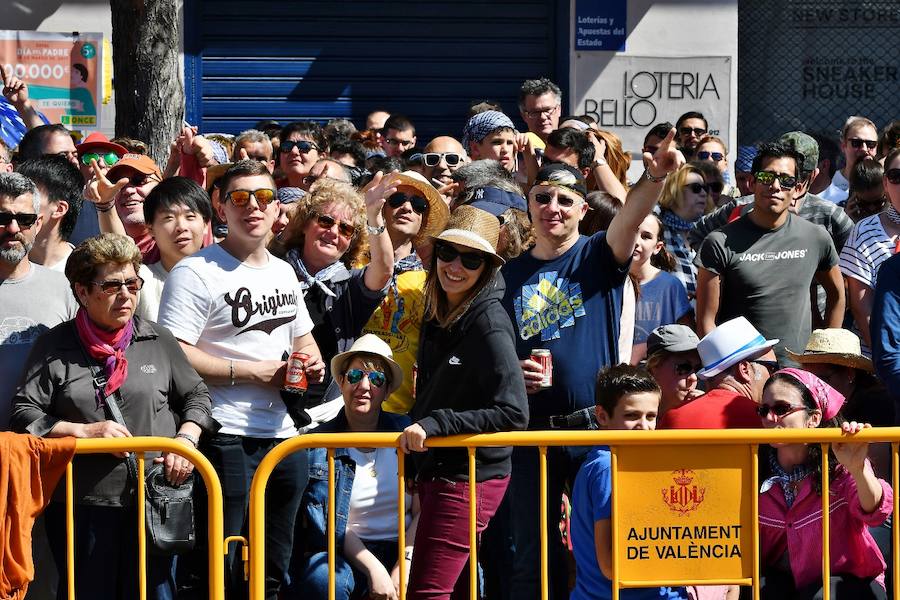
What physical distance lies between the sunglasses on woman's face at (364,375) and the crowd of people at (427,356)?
13 millimetres

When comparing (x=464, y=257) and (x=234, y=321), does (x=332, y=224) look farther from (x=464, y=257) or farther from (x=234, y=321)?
(x=464, y=257)

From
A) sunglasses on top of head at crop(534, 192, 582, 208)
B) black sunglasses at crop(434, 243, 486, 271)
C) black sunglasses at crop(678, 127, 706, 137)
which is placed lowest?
black sunglasses at crop(434, 243, 486, 271)

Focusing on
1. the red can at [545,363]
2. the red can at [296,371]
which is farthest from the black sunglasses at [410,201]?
the red can at [545,363]

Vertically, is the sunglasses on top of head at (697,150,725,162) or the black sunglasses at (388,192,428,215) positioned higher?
the sunglasses on top of head at (697,150,725,162)

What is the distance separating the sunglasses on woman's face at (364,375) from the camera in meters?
5.61

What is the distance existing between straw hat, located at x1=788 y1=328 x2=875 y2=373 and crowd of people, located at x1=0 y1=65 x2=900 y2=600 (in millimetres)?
13

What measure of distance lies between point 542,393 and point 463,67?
9.22 m

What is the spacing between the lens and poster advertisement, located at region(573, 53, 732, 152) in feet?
44.9

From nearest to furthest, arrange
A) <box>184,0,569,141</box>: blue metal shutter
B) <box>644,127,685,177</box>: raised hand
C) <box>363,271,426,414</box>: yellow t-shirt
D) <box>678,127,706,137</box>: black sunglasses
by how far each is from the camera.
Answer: <box>644,127,685,177</box>: raised hand
<box>363,271,426,414</box>: yellow t-shirt
<box>678,127,706,137</box>: black sunglasses
<box>184,0,569,141</box>: blue metal shutter

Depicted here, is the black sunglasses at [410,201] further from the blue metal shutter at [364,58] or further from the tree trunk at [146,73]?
the blue metal shutter at [364,58]

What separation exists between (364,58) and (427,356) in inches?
374

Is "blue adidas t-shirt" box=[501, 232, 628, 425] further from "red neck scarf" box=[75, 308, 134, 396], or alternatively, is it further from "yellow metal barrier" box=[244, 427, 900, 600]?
"red neck scarf" box=[75, 308, 134, 396]

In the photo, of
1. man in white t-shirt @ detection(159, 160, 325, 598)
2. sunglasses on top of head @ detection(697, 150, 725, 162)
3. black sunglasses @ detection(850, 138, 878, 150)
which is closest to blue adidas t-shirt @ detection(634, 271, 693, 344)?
man in white t-shirt @ detection(159, 160, 325, 598)

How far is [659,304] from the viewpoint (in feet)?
22.1
